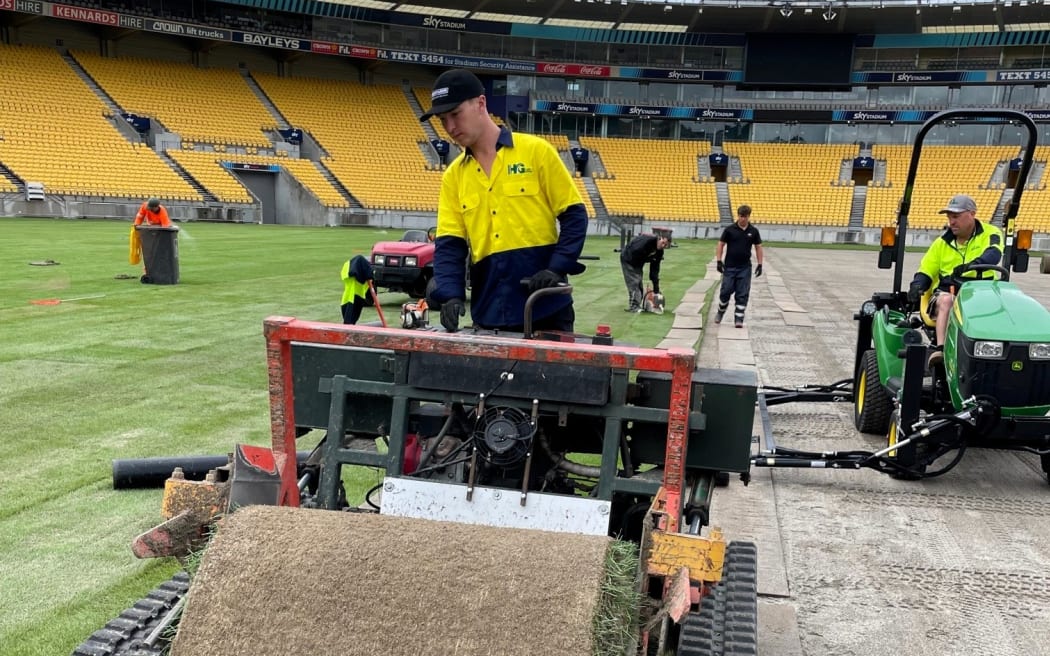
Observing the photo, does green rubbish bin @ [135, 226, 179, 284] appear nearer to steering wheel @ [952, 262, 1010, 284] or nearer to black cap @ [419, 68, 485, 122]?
black cap @ [419, 68, 485, 122]

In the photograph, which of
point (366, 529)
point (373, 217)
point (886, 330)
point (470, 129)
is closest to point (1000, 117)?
point (886, 330)

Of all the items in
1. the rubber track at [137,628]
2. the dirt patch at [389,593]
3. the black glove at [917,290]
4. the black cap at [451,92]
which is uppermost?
the black cap at [451,92]

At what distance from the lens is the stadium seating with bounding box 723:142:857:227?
44.0 metres

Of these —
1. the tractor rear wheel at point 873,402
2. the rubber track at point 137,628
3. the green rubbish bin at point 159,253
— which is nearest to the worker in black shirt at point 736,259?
the tractor rear wheel at point 873,402

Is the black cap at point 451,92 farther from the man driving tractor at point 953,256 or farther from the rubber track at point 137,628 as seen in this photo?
the man driving tractor at point 953,256

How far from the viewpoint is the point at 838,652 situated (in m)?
3.31

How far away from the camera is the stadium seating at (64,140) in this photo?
3325 cm

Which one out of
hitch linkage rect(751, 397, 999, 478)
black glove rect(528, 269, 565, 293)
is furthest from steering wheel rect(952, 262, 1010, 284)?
black glove rect(528, 269, 565, 293)

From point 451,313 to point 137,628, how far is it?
1.61 metres

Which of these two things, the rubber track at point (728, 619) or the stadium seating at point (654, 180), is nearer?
the rubber track at point (728, 619)

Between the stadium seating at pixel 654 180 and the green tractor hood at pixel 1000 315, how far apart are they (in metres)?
39.0

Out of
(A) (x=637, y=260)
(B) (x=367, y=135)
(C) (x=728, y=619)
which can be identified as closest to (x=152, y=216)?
(A) (x=637, y=260)

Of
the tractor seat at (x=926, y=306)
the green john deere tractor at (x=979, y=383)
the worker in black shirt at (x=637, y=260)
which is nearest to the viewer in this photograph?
the green john deere tractor at (x=979, y=383)

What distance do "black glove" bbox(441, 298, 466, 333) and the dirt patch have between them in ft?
3.91
